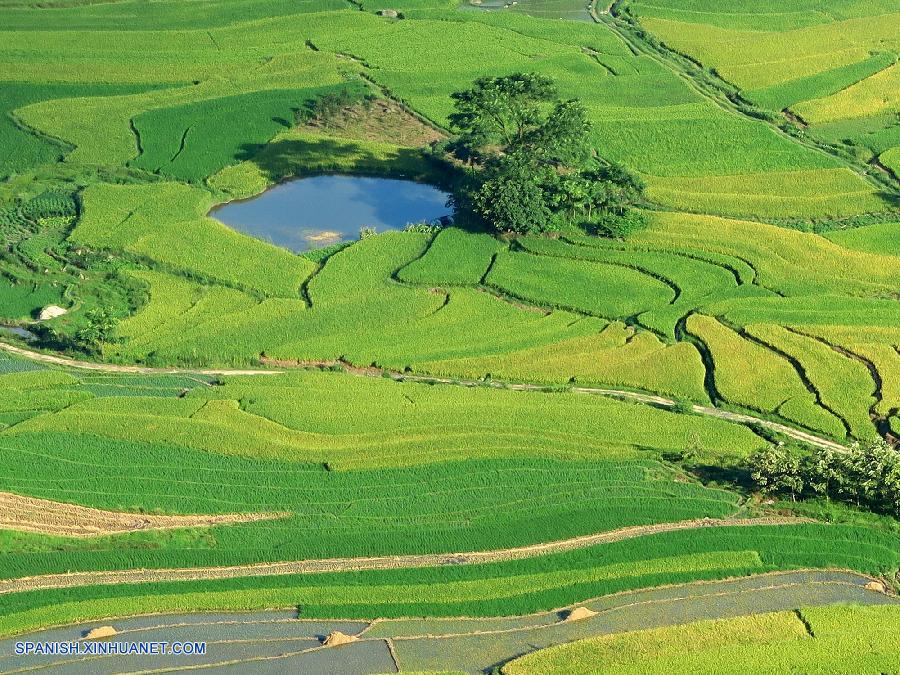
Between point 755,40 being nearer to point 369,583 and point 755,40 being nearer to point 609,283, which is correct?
point 609,283

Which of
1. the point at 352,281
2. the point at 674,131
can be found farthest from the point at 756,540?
the point at 674,131

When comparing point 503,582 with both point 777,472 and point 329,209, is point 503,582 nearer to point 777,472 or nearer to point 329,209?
point 777,472

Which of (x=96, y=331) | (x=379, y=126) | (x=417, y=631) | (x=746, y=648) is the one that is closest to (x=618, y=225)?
(x=379, y=126)

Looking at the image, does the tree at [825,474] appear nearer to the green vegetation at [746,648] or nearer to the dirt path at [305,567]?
the dirt path at [305,567]

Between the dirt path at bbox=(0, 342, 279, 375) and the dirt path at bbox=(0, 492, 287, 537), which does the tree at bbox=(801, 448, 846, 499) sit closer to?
the dirt path at bbox=(0, 492, 287, 537)

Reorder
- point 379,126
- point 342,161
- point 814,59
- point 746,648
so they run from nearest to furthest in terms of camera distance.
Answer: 1. point 746,648
2. point 342,161
3. point 379,126
4. point 814,59
